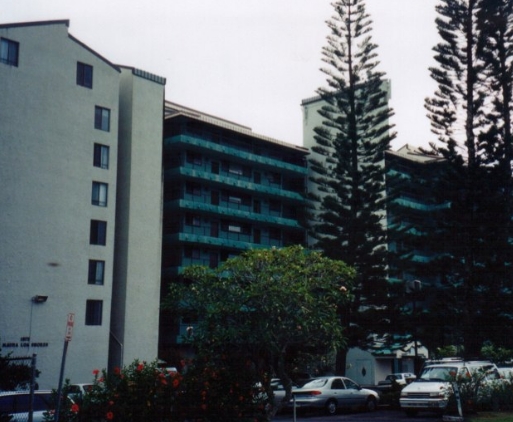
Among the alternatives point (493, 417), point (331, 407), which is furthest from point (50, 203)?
point (493, 417)

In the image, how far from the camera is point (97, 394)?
1199cm

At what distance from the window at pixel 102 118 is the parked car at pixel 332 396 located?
76.2 ft

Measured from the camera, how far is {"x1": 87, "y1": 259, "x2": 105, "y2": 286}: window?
40656mm

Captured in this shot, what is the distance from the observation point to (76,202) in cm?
4031

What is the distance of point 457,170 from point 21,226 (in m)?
23.9

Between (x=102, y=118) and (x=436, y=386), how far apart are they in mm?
27593

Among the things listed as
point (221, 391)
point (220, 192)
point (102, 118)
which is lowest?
point (221, 391)

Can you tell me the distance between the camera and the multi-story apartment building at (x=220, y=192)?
4891 centimetres

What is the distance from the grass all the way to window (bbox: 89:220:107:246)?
26.3m

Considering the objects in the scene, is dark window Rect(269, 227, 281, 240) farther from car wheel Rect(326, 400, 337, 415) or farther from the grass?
the grass

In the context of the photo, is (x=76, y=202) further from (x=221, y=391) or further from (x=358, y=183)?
(x=221, y=391)

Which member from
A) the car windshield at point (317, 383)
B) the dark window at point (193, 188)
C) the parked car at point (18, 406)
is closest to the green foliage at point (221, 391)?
the parked car at point (18, 406)

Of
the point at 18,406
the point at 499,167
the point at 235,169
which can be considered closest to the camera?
the point at 18,406

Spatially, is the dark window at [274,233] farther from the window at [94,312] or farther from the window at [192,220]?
the window at [94,312]
